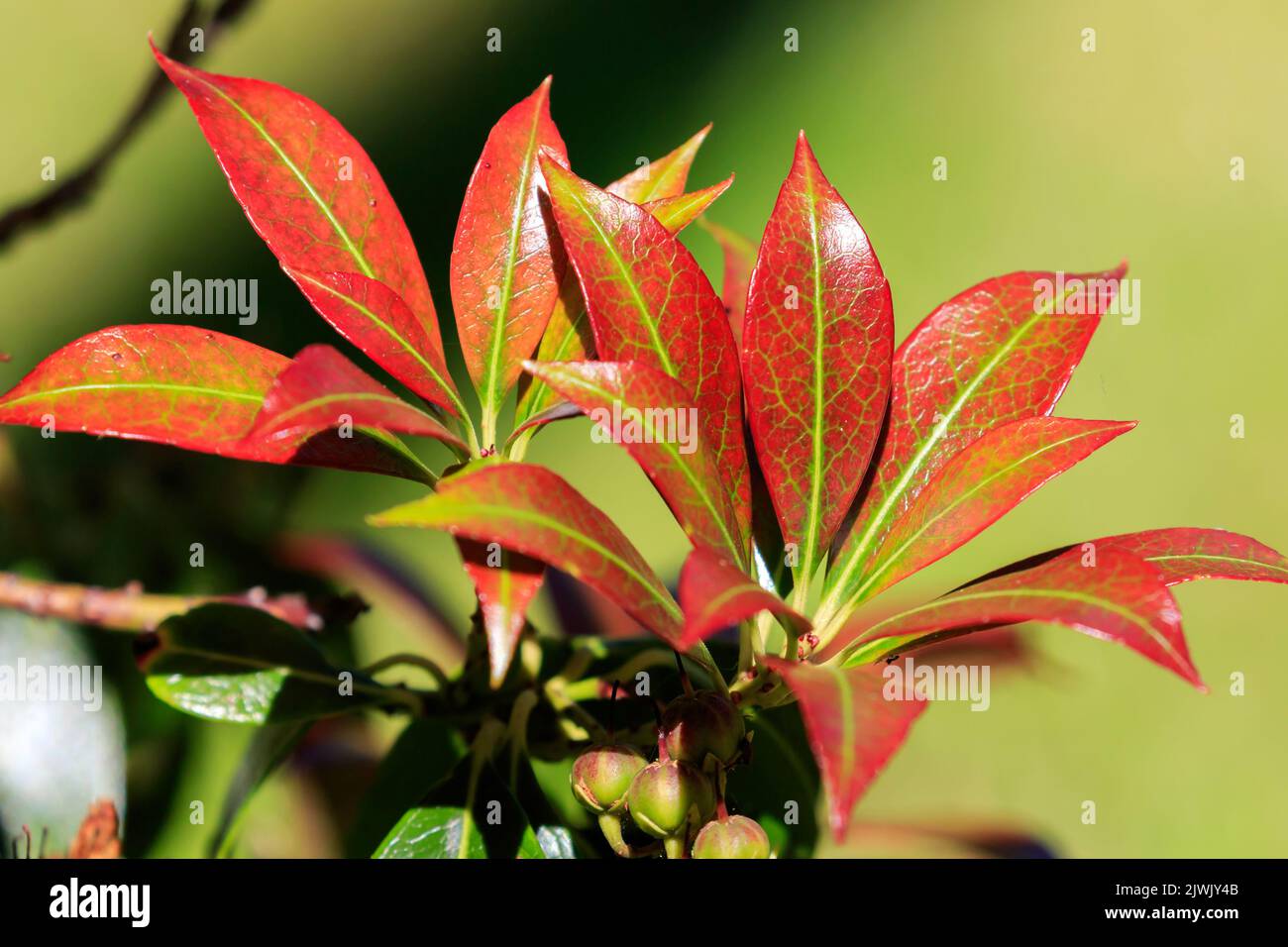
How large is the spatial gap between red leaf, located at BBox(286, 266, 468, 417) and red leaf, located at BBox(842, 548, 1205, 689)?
0.21 m

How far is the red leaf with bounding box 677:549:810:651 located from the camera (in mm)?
323

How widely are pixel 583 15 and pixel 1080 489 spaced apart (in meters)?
0.80

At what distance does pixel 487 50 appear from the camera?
1.29 metres

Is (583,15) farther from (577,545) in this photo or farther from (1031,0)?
(577,545)

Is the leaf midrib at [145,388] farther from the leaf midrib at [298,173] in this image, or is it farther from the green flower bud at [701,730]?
the green flower bud at [701,730]

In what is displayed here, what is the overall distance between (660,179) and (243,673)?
12.5 inches

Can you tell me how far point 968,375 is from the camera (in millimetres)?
489

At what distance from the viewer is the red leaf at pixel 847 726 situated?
1.01ft

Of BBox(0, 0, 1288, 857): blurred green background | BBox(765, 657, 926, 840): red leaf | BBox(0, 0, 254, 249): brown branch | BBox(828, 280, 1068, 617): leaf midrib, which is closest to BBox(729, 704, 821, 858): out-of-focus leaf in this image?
BBox(828, 280, 1068, 617): leaf midrib

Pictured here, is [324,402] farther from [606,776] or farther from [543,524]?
[606,776]

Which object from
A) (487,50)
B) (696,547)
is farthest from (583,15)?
(696,547)

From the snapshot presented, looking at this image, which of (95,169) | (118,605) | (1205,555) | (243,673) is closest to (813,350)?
(1205,555)

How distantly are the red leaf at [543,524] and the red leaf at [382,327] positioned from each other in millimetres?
Answer: 105

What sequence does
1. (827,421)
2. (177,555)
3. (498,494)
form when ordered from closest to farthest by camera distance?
(498,494), (827,421), (177,555)
